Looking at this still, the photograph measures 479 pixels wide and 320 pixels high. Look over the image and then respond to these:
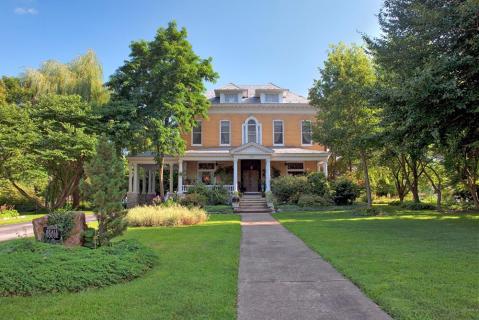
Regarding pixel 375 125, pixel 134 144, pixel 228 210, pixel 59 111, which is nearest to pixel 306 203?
pixel 228 210

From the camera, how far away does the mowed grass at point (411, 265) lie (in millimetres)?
4504

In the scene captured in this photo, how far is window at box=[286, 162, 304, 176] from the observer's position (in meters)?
29.2

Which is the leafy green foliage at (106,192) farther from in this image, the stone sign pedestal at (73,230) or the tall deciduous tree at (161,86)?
the tall deciduous tree at (161,86)

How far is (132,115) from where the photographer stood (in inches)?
914

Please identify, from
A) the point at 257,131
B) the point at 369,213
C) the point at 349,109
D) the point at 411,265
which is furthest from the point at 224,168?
the point at 411,265

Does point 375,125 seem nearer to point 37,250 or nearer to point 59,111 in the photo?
point 37,250

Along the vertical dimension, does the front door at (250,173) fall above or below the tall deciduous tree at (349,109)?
below

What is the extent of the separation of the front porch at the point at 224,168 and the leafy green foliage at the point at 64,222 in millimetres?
18113

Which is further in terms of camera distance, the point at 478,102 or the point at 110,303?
the point at 478,102

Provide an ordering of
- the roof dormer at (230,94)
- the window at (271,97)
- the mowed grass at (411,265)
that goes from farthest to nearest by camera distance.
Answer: the window at (271,97), the roof dormer at (230,94), the mowed grass at (411,265)

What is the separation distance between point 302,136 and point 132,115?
551 inches

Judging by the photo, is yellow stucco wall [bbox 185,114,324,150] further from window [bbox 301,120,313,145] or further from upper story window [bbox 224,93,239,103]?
upper story window [bbox 224,93,239,103]

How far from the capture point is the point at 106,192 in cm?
762

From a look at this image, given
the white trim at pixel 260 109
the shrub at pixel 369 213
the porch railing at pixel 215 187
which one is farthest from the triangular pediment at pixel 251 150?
the shrub at pixel 369 213
